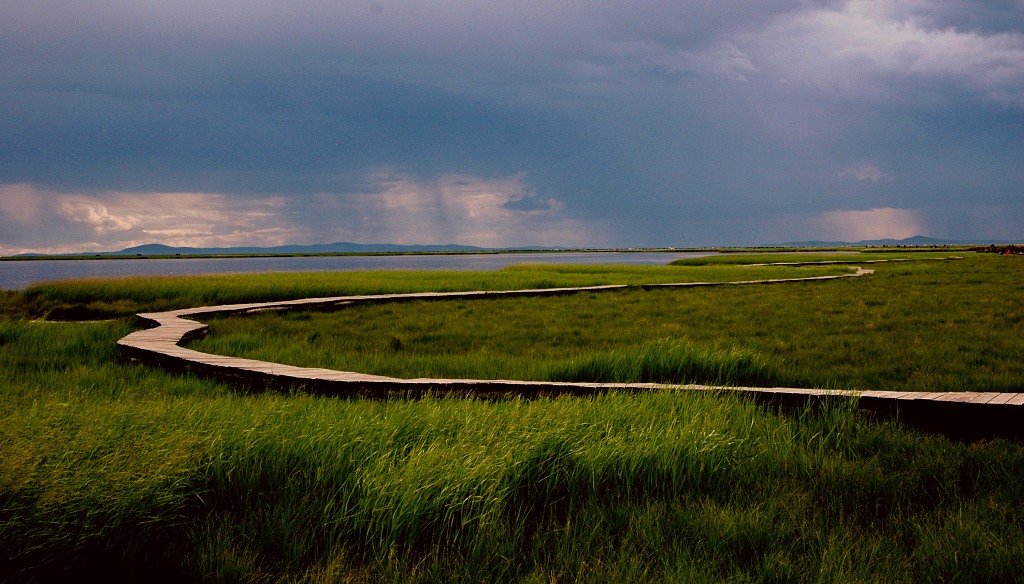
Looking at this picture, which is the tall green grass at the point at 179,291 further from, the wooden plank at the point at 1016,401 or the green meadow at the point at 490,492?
the wooden plank at the point at 1016,401

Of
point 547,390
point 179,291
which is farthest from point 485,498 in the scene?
point 179,291

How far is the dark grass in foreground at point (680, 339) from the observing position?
7.38 m

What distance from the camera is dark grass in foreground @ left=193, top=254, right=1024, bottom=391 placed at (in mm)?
7379

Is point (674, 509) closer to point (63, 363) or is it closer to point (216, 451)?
point (216, 451)

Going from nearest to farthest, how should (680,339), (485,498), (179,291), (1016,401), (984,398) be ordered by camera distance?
(485,498)
(1016,401)
(984,398)
(680,339)
(179,291)

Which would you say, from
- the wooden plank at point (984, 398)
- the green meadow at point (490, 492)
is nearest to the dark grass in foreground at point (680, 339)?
the wooden plank at point (984, 398)

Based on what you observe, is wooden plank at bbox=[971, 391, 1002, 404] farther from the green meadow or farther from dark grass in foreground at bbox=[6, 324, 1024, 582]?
dark grass in foreground at bbox=[6, 324, 1024, 582]

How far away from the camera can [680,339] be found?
9352 mm

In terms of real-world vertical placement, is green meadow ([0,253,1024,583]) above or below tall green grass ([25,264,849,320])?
below

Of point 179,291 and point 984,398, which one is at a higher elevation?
point 179,291

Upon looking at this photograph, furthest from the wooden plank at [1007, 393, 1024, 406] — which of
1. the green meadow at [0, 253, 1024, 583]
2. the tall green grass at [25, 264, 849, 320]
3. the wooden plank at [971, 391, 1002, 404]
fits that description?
the tall green grass at [25, 264, 849, 320]

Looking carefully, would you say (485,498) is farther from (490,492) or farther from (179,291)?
(179,291)

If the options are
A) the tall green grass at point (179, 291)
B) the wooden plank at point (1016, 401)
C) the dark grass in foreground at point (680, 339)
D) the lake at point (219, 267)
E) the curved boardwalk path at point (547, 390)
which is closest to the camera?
the wooden plank at point (1016, 401)

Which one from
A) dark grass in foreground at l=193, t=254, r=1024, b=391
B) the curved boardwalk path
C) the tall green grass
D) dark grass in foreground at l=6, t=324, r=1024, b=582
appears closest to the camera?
dark grass in foreground at l=6, t=324, r=1024, b=582
